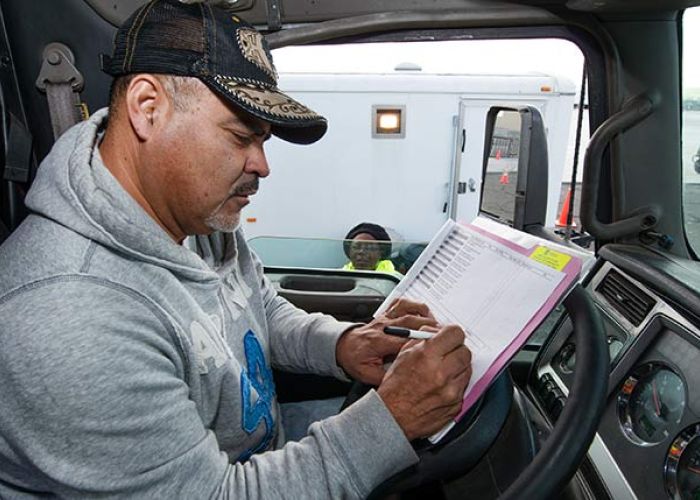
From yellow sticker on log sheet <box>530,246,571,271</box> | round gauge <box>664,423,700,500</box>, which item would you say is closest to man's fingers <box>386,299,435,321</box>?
yellow sticker on log sheet <box>530,246,571,271</box>

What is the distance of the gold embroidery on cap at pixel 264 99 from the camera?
842 millimetres

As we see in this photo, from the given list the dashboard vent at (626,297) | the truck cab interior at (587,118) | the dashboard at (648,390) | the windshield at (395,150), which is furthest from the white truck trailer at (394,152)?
the dashboard at (648,390)

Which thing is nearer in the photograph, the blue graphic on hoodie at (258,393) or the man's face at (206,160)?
the man's face at (206,160)

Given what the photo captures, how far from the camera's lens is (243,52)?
0.91 meters

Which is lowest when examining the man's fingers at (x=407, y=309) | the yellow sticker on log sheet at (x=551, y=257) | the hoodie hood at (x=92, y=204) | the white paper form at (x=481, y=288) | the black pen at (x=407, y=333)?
the black pen at (x=407, y=333)

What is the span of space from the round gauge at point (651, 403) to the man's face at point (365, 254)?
1.96 metres

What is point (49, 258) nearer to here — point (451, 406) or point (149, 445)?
point (149, 445)

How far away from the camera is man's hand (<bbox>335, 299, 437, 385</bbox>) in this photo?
1.07 m

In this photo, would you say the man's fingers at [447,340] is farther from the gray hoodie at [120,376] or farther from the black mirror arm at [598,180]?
the black mirror arm at [598,180]

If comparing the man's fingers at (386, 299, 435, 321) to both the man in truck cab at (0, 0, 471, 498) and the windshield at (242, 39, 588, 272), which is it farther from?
the windshield at (242, 39, 588, 272)

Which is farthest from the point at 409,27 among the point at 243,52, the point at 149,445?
the point at 149,445

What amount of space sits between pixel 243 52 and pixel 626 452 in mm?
1133

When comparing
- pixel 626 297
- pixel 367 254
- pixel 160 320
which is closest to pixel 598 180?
pixel 626 297

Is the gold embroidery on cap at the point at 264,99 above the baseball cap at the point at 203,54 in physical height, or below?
below
